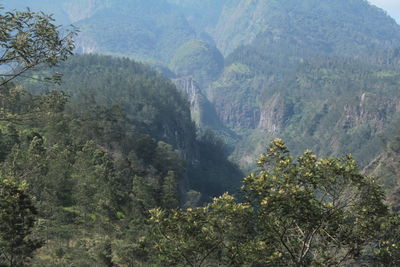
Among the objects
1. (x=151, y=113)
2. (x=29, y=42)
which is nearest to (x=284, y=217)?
(x=29, y=42)

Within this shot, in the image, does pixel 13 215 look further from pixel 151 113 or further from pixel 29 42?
pixel 151 113

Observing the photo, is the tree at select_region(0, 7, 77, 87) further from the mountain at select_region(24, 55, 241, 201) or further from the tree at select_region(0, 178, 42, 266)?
the mountain at select_region(24, 55, 241, 201)

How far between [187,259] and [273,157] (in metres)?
6.49

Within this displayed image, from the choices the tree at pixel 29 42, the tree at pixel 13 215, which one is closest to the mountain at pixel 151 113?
the tree at pixel 13 215

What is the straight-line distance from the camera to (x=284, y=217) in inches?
847

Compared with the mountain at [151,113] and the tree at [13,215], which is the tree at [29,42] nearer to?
the tree at [13,215]

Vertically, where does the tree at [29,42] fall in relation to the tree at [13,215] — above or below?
above

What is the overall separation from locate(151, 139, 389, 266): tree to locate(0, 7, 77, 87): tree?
897cm

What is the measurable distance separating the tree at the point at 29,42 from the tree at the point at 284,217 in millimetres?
8966

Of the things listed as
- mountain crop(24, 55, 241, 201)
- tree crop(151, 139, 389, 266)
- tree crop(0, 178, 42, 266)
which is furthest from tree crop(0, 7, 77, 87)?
mountain crop(24, 55, 241, 201)

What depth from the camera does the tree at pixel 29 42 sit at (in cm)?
1947

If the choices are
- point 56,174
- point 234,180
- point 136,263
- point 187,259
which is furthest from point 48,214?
point 234,180

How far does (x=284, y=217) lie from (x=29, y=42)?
14.1 metres

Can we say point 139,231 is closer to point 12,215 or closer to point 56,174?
point 56,174
